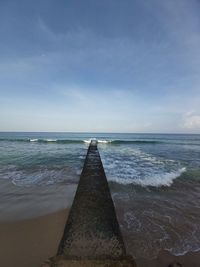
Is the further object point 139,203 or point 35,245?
point 139,203

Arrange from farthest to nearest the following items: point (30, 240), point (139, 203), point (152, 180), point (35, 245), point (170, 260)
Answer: point (152, 180) → point (139, 203) → point (30, 240) → point (35, 245) → point (170, 260)

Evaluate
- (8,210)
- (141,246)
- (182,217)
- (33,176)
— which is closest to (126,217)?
(141,246)

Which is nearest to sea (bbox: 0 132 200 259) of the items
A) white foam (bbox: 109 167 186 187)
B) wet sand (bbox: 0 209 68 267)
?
white foam (bbox: 109 167 186 187)

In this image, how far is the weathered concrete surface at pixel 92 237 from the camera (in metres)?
2.35

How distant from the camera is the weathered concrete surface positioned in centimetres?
235

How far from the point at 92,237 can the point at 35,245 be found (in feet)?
3.61

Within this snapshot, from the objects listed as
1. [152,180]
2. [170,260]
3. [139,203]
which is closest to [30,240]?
[170,260]

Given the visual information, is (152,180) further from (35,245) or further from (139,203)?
(35,245)

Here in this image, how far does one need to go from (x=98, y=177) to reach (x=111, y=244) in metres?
3.85

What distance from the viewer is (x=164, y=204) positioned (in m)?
5.23

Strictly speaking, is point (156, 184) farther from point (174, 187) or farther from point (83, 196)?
point (83, 196)

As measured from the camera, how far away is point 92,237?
10.1ft

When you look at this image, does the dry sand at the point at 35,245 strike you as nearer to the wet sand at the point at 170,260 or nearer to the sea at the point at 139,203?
the wet sand at the point at 170,260

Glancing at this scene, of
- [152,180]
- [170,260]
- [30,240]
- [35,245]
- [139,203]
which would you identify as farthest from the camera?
[152,180]
